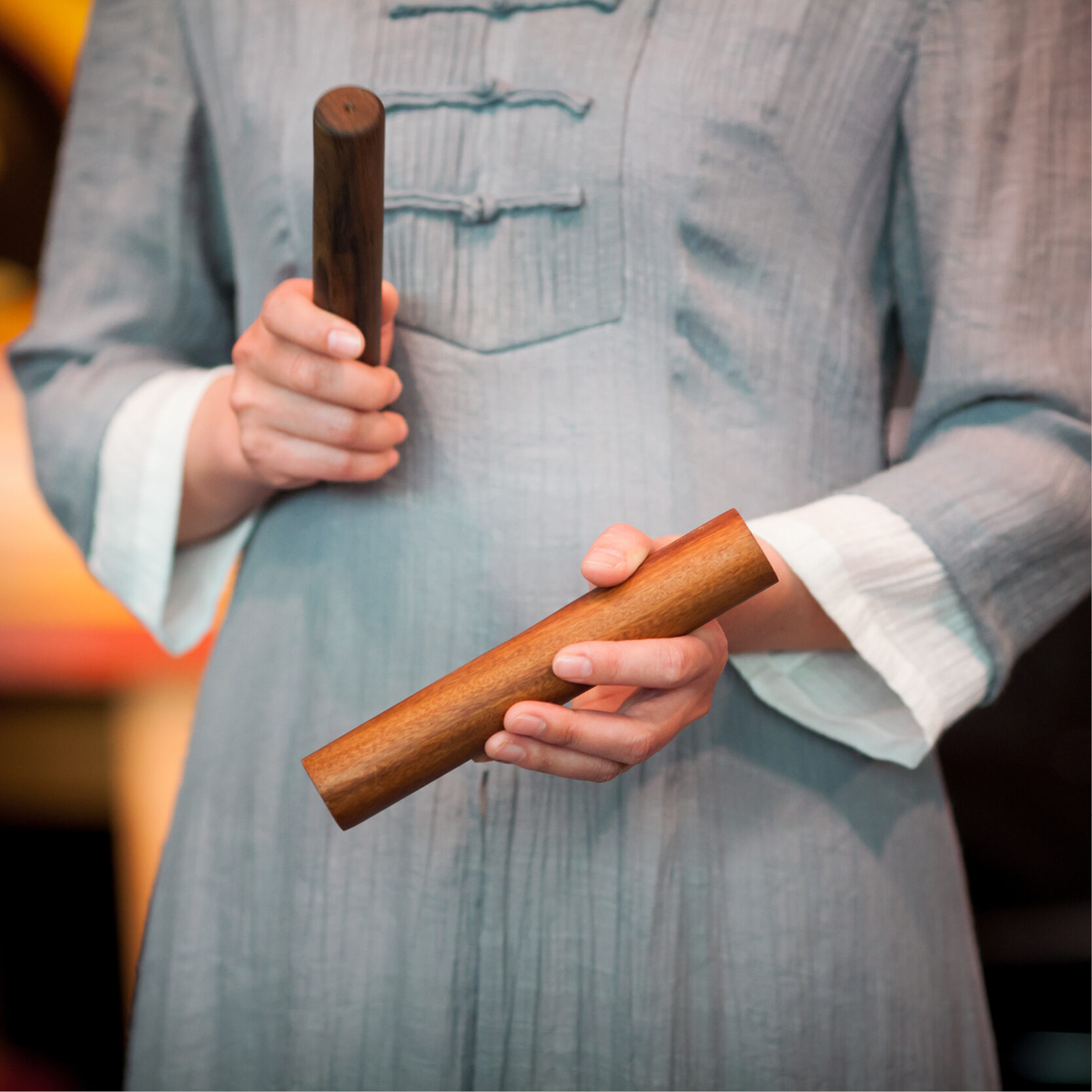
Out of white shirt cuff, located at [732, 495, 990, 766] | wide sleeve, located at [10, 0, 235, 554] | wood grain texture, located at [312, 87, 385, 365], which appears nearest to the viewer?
wood grain texture, located at [312, 87, 385, 365]

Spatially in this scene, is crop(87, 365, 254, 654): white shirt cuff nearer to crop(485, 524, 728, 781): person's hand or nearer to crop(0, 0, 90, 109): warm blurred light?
crop(485, 524, 728, 781): person's hand

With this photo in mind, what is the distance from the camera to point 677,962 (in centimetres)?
42

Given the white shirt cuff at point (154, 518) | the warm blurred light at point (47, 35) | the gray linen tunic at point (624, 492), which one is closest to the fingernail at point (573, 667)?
the gray linen tunic at point (624, 492)

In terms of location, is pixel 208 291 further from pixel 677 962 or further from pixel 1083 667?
pixel 1083 667

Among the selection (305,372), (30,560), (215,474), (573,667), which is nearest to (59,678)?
(30,560)

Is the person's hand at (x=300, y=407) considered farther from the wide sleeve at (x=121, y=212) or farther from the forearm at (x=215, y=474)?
the wide sleeve at (x=121, y=212)

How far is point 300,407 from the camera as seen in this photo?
0.41 m

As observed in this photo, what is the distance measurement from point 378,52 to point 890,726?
1.38 feet

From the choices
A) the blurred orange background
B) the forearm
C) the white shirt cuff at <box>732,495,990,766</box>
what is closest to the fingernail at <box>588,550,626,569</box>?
the white shirt cuff at <box>732,495,990,766</box>

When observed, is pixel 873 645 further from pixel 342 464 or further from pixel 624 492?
pixel 342 464

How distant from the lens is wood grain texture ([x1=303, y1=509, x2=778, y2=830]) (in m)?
0.32

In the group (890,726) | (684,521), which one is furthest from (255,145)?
(890,726)

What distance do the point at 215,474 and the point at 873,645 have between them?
12.9 inches

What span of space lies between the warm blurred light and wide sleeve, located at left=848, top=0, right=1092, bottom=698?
98 centimetres
